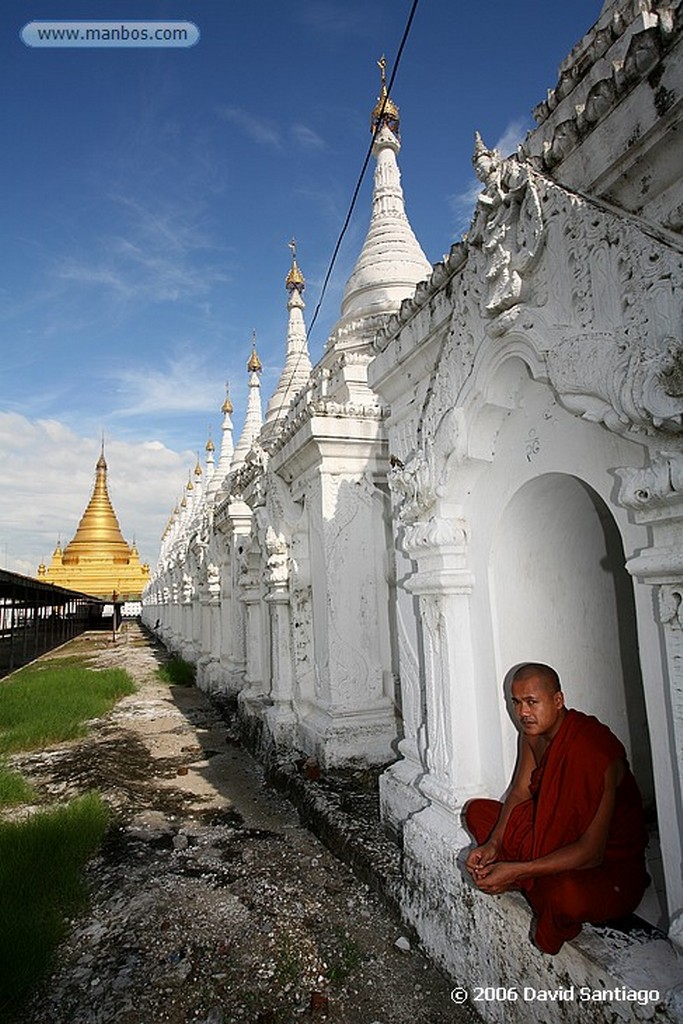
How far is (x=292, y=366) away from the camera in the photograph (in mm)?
12922

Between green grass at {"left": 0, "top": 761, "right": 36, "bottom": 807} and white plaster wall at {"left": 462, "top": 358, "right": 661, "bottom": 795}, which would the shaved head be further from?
green grass at {"left": 0, "top": 761, "right": 36, "bottom": 807}

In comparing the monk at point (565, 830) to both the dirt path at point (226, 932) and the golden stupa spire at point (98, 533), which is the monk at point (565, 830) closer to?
the dirt path at point (226, 932)

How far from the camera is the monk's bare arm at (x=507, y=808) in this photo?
9.37 ft

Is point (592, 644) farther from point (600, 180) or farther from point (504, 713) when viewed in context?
point (600, 180)

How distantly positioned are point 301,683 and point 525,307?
198 inches

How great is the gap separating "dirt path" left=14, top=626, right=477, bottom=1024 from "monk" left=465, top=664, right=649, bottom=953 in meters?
0.88

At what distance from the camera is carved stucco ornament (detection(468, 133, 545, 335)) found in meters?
2.69

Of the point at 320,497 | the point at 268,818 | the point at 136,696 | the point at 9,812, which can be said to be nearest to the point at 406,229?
the point at 320,497

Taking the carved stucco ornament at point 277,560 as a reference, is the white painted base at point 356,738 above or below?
below

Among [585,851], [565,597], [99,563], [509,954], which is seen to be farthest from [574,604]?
[99,563]

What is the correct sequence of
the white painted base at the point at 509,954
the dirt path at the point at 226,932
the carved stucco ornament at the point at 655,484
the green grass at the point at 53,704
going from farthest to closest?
the green grass at the point at 53,704
the dirt path at the point at 226,932
the white painted base at the point at 509,954
the carved stucco ornament at the point at 655,484

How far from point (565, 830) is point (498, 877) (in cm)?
34

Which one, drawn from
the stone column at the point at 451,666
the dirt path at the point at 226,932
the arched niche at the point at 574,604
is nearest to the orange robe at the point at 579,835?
the stone column at the point at 451,666

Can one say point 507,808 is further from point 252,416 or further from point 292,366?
point 252,416
